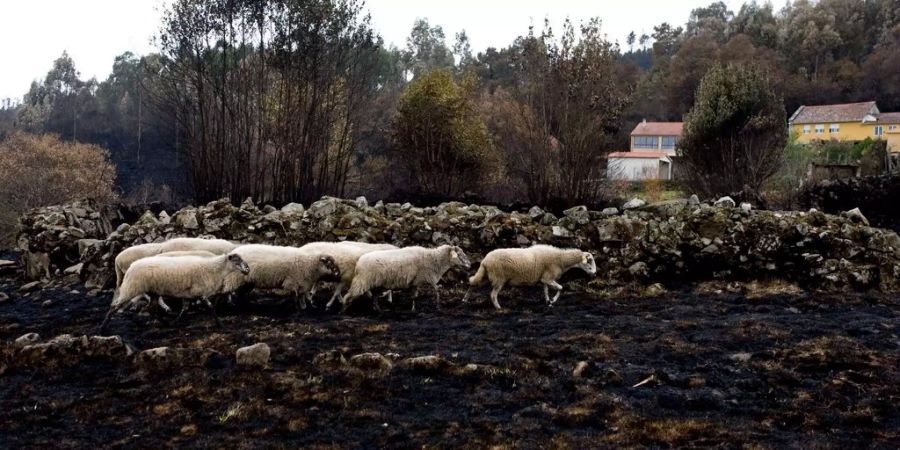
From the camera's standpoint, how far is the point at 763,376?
711 cm

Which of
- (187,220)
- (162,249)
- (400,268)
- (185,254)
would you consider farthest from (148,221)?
(400,268)

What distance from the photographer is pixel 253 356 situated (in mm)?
7484

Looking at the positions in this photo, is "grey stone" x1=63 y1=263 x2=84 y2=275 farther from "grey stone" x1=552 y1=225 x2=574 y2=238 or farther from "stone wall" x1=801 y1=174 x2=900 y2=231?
"stone wall" x1=801 y1=174 x2=900 y2=231

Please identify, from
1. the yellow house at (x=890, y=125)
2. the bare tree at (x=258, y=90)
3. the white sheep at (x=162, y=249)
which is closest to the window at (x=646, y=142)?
the yellow house at (x=890, y=125)

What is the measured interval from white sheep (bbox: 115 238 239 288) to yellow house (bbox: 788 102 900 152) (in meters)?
60.7

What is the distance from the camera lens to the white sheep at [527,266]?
10992 mm

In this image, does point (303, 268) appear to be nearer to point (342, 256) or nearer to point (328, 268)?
point (328, 268)

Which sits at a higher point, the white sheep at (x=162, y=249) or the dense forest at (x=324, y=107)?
the dense forest at (x=324, y=107)

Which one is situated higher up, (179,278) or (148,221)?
(148,221)

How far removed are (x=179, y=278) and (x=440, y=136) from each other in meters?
19.2

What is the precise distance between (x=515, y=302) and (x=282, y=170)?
9.59 m

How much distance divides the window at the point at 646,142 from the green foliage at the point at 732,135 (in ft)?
131

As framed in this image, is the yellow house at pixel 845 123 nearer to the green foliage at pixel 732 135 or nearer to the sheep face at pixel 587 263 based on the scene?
the green foliage at pixel 732 135

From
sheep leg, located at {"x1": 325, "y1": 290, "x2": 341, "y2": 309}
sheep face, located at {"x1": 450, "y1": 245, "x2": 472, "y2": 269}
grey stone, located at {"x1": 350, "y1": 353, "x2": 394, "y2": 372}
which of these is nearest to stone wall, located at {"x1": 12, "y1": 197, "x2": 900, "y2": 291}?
sheep face, located at {"x1": 450, "y1": 245, "x2": 472, "y2": 269}
